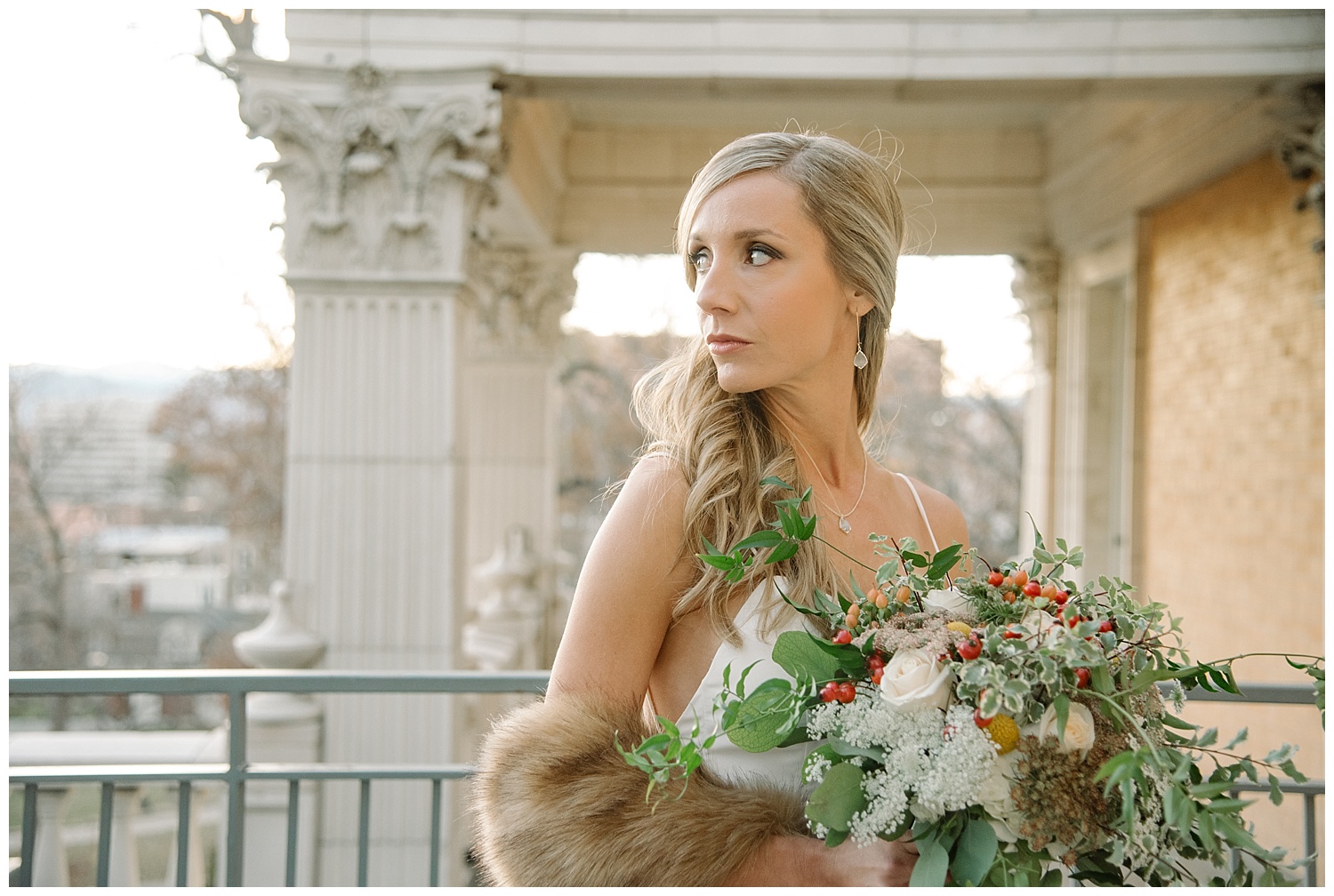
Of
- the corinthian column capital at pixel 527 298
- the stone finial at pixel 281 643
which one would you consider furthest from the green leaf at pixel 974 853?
the corinthian column capital at pixel 527 298

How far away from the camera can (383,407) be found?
4957mm

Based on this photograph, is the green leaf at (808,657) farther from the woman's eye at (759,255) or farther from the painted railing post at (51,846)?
the painted railing post at (51,846)

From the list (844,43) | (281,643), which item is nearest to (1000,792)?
(281,643)

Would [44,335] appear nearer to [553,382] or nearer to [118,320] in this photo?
[118,320]

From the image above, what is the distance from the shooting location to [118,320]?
1528 centimetres

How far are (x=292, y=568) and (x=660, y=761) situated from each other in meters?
4.13

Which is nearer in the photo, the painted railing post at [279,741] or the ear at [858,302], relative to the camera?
the ear at [858,302]

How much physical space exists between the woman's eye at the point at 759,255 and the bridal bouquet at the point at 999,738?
39 cm

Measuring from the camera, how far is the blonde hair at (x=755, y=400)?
149 cm

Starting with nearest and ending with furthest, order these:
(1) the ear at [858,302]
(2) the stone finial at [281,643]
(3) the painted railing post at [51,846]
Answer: (1) the ear at [858,302] → (3) the painted railing post at [51,846] → (2) the stone finial at [281,643]

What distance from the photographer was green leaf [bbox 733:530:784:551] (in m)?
1.34

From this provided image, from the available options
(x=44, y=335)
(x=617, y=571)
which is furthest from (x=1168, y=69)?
(x=44, y=335)

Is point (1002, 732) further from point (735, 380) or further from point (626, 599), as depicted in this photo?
point (735, 380)

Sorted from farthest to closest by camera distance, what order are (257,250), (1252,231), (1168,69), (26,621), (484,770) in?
(26,621) < (257,250) < (1252,231) < (1168,69) < (484,770)
